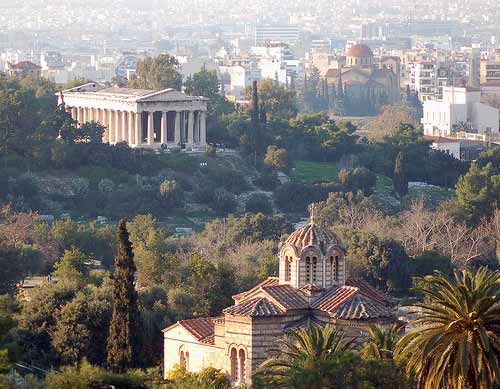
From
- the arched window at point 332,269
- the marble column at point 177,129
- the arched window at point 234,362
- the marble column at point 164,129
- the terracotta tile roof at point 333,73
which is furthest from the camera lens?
the terracotta tile roof at point 333,73

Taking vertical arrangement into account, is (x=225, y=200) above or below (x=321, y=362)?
below

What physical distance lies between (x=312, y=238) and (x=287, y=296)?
168 centimetres

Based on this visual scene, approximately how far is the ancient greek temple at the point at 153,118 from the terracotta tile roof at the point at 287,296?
5430 cm

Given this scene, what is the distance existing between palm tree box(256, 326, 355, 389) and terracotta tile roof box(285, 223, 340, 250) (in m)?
3.68

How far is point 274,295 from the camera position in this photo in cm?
4738

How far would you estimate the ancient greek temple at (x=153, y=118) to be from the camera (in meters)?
102

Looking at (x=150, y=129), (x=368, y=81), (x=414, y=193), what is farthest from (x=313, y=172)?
(x=368, y=81)

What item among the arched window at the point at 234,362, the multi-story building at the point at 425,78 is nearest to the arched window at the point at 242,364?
the arched window at the point at 234,362

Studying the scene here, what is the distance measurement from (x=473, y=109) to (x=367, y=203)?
60.8 m

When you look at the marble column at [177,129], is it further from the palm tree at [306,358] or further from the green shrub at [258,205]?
the palm tree at [306,358]

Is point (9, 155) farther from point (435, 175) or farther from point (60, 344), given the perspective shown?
point (60, 344)

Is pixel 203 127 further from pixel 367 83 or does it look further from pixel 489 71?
pixel 489 71

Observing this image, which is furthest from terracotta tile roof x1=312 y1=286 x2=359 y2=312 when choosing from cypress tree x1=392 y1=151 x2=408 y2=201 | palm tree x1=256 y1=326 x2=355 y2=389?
cypress tree x1=392 y1=151 x2=408 y2=201

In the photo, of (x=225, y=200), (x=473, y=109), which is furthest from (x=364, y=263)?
(x=473, y=109)
